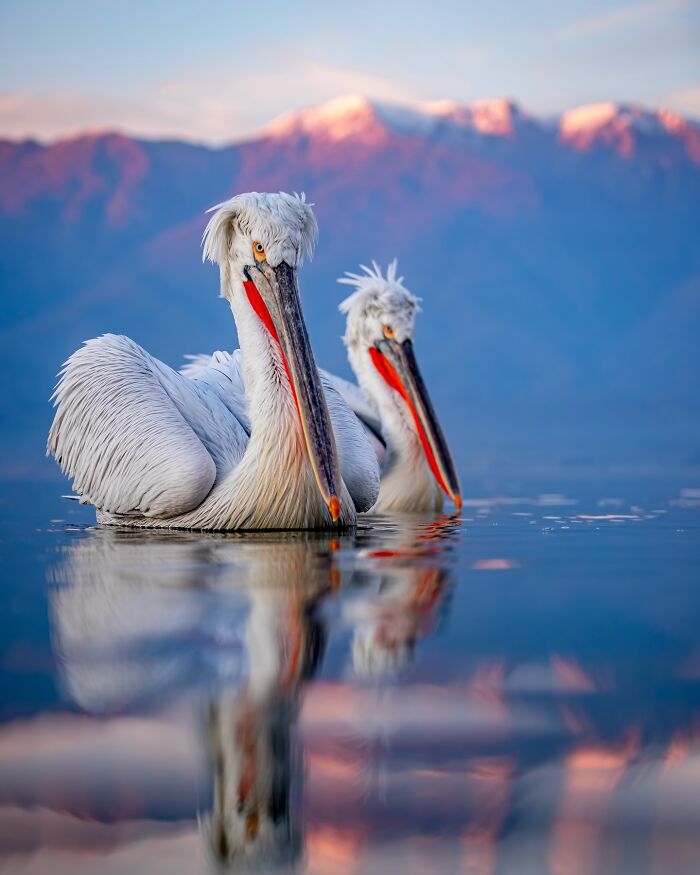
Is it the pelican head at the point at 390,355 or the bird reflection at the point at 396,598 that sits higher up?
the pelican head at the point at 390,355

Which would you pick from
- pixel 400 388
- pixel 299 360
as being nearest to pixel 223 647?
pixel 299 360

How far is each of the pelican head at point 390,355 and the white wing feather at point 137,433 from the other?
2005 millimetres

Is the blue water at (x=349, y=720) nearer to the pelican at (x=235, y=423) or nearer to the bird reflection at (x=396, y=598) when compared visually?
the bird reflection at (x=396, y=598)

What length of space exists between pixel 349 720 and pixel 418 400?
5.90 meters

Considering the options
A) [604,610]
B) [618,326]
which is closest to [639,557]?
[604,610]

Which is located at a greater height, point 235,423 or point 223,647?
point 235,423

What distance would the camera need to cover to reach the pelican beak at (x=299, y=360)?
5.02m

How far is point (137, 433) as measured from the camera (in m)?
5.52

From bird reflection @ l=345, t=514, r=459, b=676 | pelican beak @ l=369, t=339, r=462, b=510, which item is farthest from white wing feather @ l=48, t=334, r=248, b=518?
pelican beak @ l=369, t=339, r=462, b=510

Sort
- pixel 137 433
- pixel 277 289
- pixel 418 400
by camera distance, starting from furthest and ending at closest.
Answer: pixel 418 400, pixel 137 433, pixel 277 289

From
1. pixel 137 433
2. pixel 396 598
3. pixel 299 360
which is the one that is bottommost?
pixel 396 598

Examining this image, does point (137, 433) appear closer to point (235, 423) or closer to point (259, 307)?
point (235, 423)

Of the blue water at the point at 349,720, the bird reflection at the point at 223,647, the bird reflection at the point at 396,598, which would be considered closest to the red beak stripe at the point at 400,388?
the bird reflection at the point at 396,598

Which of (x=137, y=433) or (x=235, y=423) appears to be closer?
(x=137, y=433)
